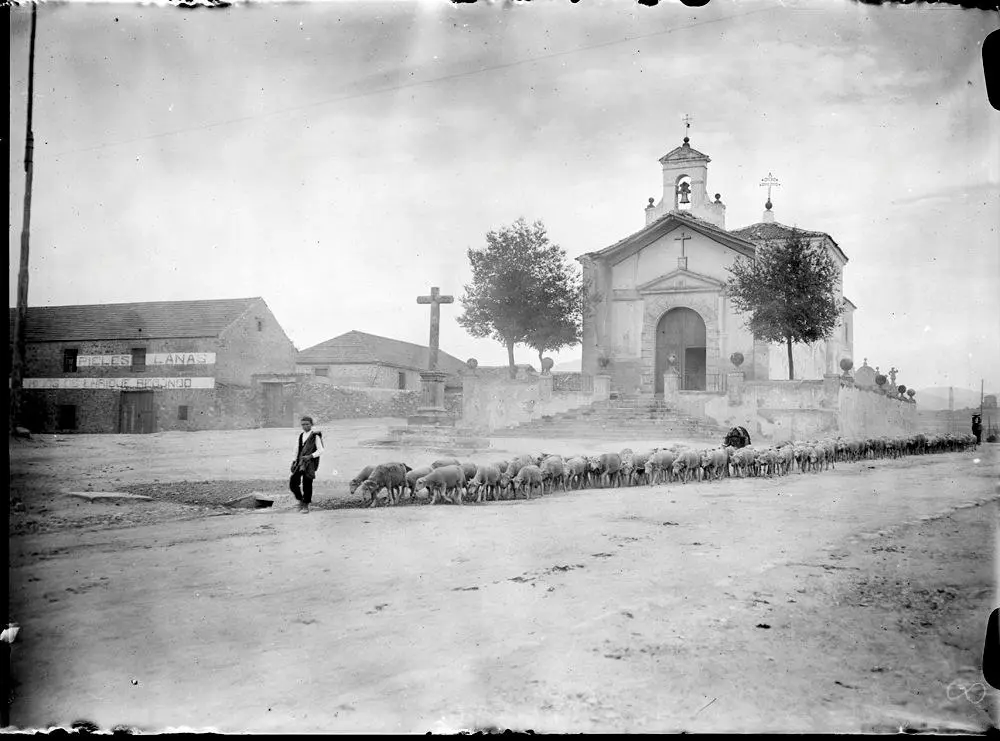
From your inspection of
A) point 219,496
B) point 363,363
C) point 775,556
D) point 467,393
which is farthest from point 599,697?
point 467,393

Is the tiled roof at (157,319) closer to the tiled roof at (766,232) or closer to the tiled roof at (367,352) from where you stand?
the tiled roof at (367,352)

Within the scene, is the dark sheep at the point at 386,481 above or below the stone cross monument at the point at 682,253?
below

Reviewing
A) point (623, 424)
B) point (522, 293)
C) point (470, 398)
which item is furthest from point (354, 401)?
point (623, 424)

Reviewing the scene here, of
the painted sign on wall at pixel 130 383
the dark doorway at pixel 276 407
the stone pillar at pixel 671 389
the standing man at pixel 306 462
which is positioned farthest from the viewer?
the stone pillar at pixel 671 389

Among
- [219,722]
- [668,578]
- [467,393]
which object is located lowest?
[219,722]

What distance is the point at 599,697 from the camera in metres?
3.14

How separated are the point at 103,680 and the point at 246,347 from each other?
11.9ft

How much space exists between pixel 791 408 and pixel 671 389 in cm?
207

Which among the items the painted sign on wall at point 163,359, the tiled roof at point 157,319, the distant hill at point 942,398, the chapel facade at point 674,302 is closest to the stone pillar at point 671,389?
the chapel facade at point 674,302

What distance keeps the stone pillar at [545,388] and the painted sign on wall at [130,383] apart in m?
5.55

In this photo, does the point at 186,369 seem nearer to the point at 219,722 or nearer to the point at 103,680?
the point at 103,680

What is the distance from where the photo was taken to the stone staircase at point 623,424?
35.5 feet

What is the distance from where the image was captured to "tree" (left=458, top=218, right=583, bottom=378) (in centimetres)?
750

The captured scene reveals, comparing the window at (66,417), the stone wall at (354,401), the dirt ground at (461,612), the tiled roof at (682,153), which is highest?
the tiled roof at (682,153)
